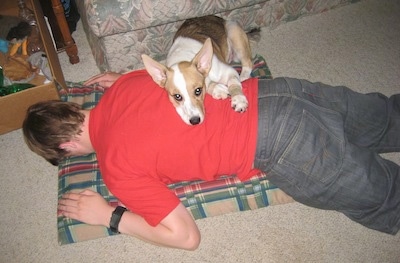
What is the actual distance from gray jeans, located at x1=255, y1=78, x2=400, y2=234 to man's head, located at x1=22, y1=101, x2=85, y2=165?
108 cm

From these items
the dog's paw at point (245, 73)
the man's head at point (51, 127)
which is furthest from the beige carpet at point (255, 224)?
the man's head at point (51, 127)

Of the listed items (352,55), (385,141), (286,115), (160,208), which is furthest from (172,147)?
(352,55)

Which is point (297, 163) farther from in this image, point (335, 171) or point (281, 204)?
point (281, 204)

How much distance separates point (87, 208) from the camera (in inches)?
76.0

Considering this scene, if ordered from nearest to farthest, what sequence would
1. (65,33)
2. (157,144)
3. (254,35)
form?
(157,144) → (65,33) → (254,35)

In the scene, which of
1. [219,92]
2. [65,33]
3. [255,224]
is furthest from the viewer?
[65,33]

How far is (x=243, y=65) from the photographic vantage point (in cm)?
281

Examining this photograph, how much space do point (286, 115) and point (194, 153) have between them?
1.78 feet

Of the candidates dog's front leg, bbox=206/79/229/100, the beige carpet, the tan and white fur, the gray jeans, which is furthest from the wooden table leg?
the gray jeans

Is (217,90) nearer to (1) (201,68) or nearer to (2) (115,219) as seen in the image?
(1) (201,68)

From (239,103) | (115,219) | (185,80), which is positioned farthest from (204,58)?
(115,219)

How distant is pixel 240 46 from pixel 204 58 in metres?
0.92

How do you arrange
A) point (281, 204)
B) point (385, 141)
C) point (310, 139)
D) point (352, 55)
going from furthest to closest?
point (352, 55) → point (281, 204) → point (385, 141) → point (310, 139)

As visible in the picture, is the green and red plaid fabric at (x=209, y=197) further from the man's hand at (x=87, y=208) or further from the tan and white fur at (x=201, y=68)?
the tan and white fur at (x=201, y=68)
